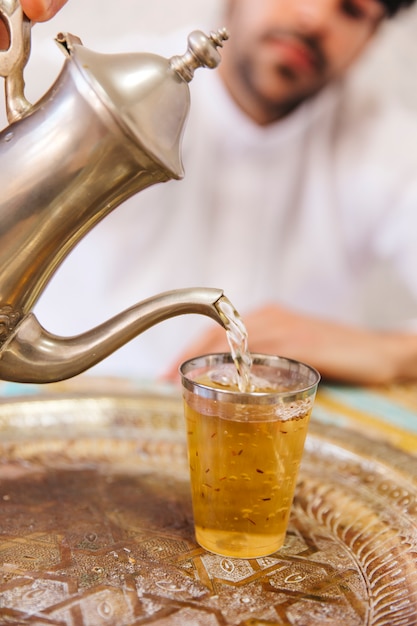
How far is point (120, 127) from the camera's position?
0.54 meters

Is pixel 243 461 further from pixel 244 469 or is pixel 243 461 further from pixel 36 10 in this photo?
pixel 36 10

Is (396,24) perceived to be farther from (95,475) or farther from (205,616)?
(205,616)

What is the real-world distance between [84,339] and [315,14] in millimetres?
1427

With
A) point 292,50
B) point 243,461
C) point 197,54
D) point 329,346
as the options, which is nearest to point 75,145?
point 197,54

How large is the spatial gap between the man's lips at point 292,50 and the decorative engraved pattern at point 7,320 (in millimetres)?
1398

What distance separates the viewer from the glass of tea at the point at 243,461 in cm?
59

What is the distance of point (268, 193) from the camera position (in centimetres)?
195

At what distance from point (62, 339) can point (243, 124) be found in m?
1.38

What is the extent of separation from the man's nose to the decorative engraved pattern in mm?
1429

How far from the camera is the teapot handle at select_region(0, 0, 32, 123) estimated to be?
0.58 meters

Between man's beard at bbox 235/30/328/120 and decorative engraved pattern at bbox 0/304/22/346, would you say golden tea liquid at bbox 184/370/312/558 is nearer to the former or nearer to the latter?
decorative engraved pattern at bbox 0/304/22/346

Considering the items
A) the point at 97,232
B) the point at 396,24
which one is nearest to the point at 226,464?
the point at 97,232

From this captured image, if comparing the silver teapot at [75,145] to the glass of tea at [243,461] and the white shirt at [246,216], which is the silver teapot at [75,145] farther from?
the white shirt at [246,216]

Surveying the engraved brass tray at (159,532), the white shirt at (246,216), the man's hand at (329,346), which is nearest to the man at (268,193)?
the white shirt at (246,216)
